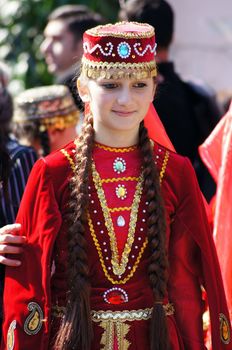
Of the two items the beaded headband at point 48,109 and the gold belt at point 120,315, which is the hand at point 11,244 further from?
the beaded headband at point 48,109

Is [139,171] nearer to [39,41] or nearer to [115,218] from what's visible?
[115,218]

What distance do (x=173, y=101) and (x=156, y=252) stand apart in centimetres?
214

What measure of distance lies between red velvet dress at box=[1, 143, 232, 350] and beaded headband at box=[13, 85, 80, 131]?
1676 millimetres

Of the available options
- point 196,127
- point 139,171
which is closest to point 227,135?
point 139,171

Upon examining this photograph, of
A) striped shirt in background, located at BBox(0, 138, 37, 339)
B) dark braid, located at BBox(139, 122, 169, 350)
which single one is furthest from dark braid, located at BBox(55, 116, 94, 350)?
striped shirt in background, located at BBox(0, 138, 37, 339)

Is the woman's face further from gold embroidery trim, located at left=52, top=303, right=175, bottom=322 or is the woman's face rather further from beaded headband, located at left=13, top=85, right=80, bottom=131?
beaded headband, located at left=13, top=85, right=80, bottom=131

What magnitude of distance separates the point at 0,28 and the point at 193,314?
5608 millimetres

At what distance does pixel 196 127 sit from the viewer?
6113 millimetres

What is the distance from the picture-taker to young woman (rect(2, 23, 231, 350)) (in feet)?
12.6

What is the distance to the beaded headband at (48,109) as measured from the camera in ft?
18.7

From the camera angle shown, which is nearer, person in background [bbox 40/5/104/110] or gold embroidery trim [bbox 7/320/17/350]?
gold embroidery trim [bbox 7/320/17/350]

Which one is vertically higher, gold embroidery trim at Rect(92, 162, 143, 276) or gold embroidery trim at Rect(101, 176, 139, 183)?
gold embroidery trim at Rect(101, 176, 139, 183)

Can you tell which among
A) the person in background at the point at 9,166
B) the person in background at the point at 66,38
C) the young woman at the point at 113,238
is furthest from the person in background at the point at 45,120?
the young woman at the point at 113,238

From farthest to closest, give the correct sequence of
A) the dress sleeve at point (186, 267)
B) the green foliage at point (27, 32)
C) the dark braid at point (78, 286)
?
the green foliage at point (27, 32)
the dress sleeve at point (186, 267)
the dark braid at point (78, 286)
